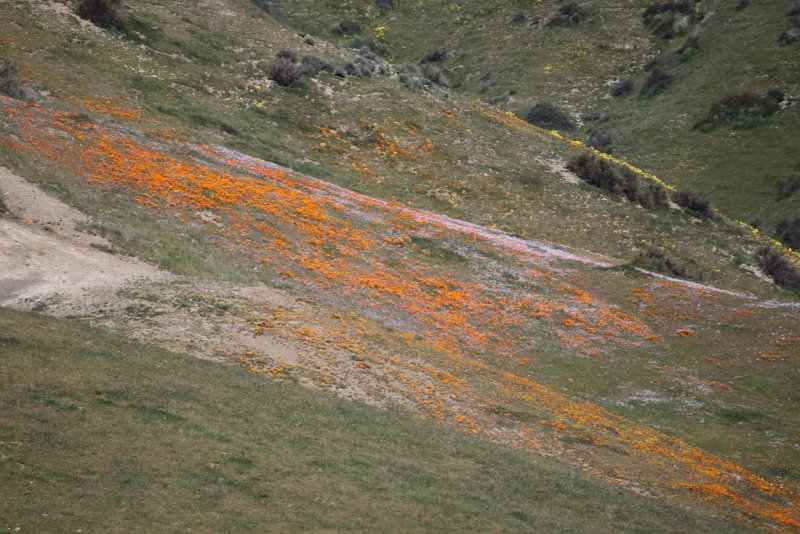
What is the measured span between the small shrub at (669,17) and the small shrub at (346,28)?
4228 cm

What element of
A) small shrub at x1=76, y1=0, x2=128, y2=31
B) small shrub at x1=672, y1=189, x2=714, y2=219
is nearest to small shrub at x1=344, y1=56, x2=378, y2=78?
small shrub at x1=76, y1=0, x2=128, y2=31

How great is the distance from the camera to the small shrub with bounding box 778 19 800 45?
274 ft

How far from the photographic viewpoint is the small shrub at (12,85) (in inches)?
1574

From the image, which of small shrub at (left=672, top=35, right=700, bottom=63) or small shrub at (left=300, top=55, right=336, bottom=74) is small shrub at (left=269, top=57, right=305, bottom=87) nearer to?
small shrub at (left=300, top=55, right=336, bottom=74)

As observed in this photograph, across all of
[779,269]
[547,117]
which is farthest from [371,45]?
[779,269]

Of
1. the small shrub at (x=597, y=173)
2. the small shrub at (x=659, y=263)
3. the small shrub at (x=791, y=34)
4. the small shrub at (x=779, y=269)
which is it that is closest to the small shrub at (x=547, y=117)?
the small shrub at (x=597, y=173)

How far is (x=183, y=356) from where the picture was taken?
860 inches

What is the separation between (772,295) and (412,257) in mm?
28283

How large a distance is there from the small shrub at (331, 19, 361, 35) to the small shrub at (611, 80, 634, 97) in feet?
129

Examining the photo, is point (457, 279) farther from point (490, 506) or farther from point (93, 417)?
point (93, 417)

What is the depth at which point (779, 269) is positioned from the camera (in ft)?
173

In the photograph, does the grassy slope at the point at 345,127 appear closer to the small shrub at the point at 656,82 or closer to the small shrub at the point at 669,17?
the small shrub at the point at 656,82

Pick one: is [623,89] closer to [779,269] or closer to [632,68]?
[632,68]

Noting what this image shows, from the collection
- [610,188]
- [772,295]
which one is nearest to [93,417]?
[772,295]
